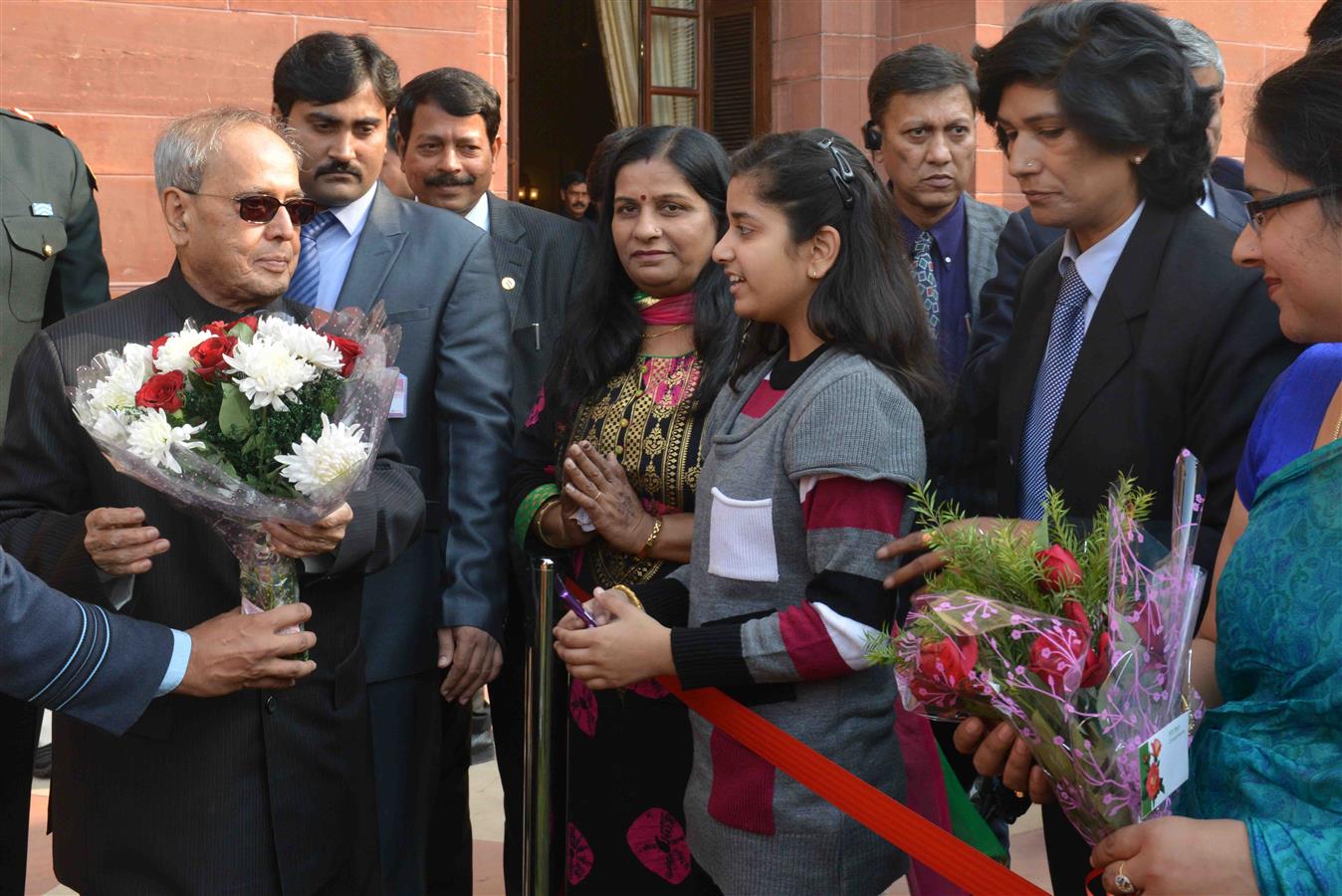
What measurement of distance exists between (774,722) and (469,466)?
3.80ft

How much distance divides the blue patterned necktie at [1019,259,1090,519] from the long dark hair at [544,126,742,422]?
27.4 inches

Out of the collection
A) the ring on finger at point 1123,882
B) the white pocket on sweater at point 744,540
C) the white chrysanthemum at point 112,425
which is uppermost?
the white chrysanthemum at point 112,425

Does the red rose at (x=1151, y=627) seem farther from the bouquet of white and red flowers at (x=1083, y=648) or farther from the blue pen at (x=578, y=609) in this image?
the blue pen at (x=578, y=609)

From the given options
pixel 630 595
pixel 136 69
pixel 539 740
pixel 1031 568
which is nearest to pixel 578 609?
pixel 630 595

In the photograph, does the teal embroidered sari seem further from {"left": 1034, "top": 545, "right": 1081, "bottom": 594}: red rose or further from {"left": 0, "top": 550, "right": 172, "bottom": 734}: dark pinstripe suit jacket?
{"left": 0, "top": 550, "right": 172, "bottom": 734}: dark pinstripe suit jacket

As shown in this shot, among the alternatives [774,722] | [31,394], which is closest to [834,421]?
[774,722]

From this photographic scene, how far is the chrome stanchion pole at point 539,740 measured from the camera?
276cm

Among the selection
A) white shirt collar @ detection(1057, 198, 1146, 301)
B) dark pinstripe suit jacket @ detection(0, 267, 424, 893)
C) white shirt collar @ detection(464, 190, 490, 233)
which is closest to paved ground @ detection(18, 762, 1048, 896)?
dark pinstripe suit jacket @ detection(0, 267, 424, 893)

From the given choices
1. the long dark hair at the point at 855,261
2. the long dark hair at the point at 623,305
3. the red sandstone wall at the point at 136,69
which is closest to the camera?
the long dark hair at the point at 855,261

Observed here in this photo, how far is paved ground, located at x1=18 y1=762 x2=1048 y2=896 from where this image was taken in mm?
4238

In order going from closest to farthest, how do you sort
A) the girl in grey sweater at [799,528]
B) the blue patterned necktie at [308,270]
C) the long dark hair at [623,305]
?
the girl in grey sweater at [799,528] < the long dark hair at [623,305] < the blue patterned necktie at [308,270]

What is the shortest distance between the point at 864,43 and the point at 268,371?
6866mm

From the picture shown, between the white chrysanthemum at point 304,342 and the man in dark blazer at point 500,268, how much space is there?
121 cm

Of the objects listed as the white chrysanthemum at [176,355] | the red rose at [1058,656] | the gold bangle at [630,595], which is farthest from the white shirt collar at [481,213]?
the red rose at [1058,656]
